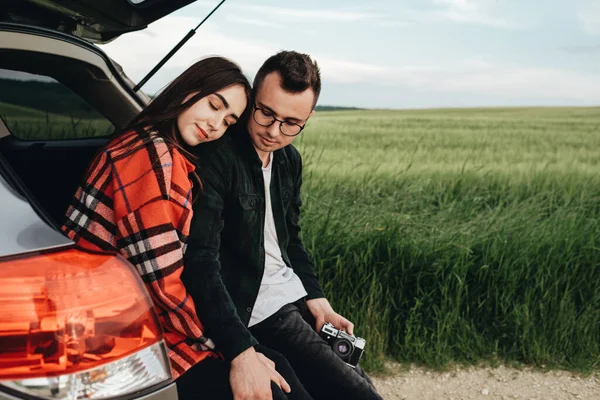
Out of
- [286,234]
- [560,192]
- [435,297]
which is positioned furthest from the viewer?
[560,192]

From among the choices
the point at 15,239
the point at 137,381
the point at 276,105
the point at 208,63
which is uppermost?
the point at 208,63

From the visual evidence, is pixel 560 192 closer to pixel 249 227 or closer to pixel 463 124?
pixel 249 227

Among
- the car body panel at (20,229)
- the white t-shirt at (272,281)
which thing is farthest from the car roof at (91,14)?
the car body panel at (20,229)

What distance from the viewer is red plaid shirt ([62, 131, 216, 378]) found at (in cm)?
129

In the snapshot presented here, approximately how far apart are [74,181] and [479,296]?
217 cm

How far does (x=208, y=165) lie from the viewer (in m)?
1.58

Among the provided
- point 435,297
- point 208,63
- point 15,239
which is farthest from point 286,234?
point 435,297

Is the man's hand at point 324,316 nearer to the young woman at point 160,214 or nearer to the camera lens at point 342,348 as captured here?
the camera lens at point 342,348

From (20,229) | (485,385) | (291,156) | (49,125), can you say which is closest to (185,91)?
(291,156)

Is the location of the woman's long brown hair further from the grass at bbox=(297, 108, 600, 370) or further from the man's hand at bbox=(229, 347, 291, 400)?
the grass at bbox=(297, 108, 600, 370)

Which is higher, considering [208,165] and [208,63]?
[208,63]

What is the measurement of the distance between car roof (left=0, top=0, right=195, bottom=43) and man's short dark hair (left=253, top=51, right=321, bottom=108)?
0.41 metres

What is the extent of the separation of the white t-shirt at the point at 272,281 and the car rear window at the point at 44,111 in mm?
740

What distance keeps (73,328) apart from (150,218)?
1.17ft
